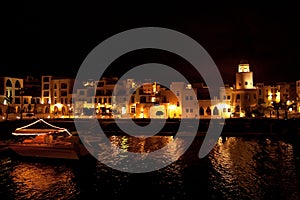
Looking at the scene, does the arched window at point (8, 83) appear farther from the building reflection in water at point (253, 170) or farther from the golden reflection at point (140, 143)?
the building reflection in water at point (253, 170)

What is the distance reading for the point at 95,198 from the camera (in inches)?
809

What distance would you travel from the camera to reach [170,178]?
24859 millimetres

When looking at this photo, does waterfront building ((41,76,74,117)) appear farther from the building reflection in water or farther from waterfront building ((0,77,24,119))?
the building reflection in water

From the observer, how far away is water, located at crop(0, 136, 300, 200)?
21062 millimetres

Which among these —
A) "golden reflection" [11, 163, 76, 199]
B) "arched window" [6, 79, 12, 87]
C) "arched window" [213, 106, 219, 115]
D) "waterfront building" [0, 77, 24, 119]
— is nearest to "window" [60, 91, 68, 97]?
"waterfront building" [0, 77, 24, 119]

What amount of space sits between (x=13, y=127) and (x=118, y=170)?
114 feet

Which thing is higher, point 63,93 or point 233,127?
point 63,93

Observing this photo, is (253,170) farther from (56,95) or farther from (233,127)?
(56,95)

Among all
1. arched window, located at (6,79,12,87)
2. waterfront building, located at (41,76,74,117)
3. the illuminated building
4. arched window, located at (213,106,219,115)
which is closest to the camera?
arched window, located at (213,106,219,115)

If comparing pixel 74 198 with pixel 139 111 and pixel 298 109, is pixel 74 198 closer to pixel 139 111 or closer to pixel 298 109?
pixel 139 111

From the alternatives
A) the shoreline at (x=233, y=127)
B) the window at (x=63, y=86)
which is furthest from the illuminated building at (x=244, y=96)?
the window at (x=63, y=86)

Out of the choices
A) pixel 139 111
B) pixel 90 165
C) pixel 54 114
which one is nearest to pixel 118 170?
pixel 90 165

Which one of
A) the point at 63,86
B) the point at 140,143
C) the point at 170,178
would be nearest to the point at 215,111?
the point at 140,143

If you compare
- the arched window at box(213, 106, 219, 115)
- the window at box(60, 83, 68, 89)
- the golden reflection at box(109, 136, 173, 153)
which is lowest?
the golden reflection at box(109, 136, 173, 153)
